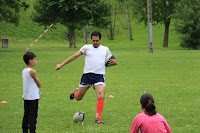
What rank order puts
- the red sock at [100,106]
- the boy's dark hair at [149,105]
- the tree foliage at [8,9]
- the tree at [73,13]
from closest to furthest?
1. the boy's dark hair at [149,105]
2. the red sock at [100,106]
3. the tree foliage at [8,9]
4. the tree at [73,13]

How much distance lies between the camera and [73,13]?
52031 millimetres

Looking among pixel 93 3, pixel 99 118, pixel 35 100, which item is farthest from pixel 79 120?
pixel 93 3

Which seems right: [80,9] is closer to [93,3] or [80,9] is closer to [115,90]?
[93,3]

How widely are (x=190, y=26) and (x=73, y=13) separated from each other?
48.5ft

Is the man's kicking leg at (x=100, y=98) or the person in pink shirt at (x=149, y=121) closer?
the person in pink shirt at (x=149, y=121)

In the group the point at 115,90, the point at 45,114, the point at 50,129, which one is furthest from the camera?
the point at 115,90

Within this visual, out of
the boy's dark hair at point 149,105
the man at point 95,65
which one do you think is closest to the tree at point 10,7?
the man at point 95,65

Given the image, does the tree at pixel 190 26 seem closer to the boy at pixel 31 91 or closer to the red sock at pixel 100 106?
the red sock at pixel 100 106

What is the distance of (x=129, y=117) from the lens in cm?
893

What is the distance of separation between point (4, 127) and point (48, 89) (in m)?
6.02

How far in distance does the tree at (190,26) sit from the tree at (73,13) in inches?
368

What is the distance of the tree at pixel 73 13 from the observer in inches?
1972

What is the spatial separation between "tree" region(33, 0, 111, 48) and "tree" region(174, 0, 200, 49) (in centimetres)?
934

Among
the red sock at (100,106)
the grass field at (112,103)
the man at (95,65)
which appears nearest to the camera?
the grass field at (112,103)
